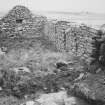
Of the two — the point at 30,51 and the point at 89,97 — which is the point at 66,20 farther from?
the point at 89,97

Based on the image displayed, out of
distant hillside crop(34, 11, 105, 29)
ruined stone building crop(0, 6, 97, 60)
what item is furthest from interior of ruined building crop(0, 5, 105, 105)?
distant hillside crop(34, 11, 105, 29)

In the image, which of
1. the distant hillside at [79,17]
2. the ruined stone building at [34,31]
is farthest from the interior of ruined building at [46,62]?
the distant hillside at [79,17]

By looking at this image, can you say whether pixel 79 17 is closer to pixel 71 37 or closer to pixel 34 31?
pixel 71 37

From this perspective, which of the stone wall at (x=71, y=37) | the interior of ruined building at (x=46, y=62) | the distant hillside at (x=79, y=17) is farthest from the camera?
the distant hillside at (x=79, y=17)

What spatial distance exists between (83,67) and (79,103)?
1.80 meters

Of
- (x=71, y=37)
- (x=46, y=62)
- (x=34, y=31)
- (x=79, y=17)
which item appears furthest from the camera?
(x=34, y=31)

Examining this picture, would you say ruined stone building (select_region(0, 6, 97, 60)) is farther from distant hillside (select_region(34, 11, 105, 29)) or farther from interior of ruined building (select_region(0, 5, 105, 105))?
distant hillside (select_region(34, 11, 105, 29))

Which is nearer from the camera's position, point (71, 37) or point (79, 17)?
point (71, 37)

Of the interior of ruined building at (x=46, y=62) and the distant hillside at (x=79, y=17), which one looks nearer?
the interior of ruined building at (x=46, y=62)

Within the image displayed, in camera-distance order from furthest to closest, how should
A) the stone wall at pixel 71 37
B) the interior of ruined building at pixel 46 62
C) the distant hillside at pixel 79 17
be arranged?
the distant hillside at pixel 79 17 < the stone wall at pixel 71 37 < the interior of ruined building at pixel 46 62

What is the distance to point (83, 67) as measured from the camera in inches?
262

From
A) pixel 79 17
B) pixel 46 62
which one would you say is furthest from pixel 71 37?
pixel 79 17

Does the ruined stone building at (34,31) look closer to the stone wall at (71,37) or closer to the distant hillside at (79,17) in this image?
the stone wall at (71,37)

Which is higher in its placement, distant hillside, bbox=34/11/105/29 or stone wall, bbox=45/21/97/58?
distant hillside, bbox=34/11/105/29
